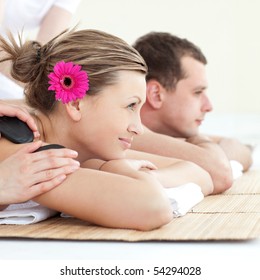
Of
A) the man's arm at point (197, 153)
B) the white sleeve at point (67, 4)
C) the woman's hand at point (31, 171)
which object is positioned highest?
the white sleeve at point (67, 4)

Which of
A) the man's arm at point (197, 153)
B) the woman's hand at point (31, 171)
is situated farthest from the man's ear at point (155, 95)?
the woman's hand at point (31, 171)

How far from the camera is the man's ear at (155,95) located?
9.28 feet

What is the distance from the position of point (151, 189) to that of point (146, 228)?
0.10 m

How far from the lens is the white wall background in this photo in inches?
191

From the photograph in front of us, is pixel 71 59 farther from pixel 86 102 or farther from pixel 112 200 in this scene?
pixel 112 200

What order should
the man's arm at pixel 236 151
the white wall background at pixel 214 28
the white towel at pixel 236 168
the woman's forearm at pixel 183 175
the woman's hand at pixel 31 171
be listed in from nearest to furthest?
the woman's hand at pixel 31 171
the woman's forearm at pixel 183 175
the white towel at pixel 236 168
the man's arm at pixel 236 151
the white wall background at pixel 214 28

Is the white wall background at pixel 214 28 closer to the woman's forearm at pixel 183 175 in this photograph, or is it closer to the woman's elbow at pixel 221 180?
the woman's elbow at pixel 221 180

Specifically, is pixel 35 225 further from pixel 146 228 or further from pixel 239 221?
pixel 239 221

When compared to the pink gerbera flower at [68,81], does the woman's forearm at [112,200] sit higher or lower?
lower

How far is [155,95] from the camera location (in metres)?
2.85

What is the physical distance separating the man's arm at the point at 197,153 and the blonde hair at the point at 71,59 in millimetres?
567

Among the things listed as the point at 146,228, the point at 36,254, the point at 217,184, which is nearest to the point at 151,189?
the point at 146,228

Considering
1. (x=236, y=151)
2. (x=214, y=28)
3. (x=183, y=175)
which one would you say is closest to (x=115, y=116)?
(x=183, y=175)

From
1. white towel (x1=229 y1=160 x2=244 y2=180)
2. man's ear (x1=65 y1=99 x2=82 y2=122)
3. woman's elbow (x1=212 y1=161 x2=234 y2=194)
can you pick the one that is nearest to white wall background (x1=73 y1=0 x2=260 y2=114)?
white towel (x1=229 y1=160 x2=244 y2=180)
